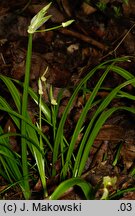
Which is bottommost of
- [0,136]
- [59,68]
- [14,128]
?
[0,136]

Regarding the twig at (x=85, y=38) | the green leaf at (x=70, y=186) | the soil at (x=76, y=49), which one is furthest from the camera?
the twig at (x=85, y=38)

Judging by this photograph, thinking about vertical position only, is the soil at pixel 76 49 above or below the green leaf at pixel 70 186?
above

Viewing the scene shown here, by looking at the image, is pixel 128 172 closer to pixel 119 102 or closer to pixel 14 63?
pixel 119 102

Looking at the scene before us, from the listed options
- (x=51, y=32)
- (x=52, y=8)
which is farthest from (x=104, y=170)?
(x=52, y=8)

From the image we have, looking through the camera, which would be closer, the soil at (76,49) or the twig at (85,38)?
the soil at (76,49)

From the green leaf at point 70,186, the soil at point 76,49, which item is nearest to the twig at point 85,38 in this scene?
the soil at point 76,49

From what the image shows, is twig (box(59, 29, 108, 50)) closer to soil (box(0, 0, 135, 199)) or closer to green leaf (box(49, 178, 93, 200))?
soil (box(0, 0, 135, 199))

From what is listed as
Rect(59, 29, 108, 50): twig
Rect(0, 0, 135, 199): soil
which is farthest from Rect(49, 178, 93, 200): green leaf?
Rect(59, 29, 108, 50): twig

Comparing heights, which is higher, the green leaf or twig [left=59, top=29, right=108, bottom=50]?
twig [left=59, top=29, right=108, bottom=50]

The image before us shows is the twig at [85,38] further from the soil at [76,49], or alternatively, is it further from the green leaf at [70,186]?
the green leaf at [70,186]
